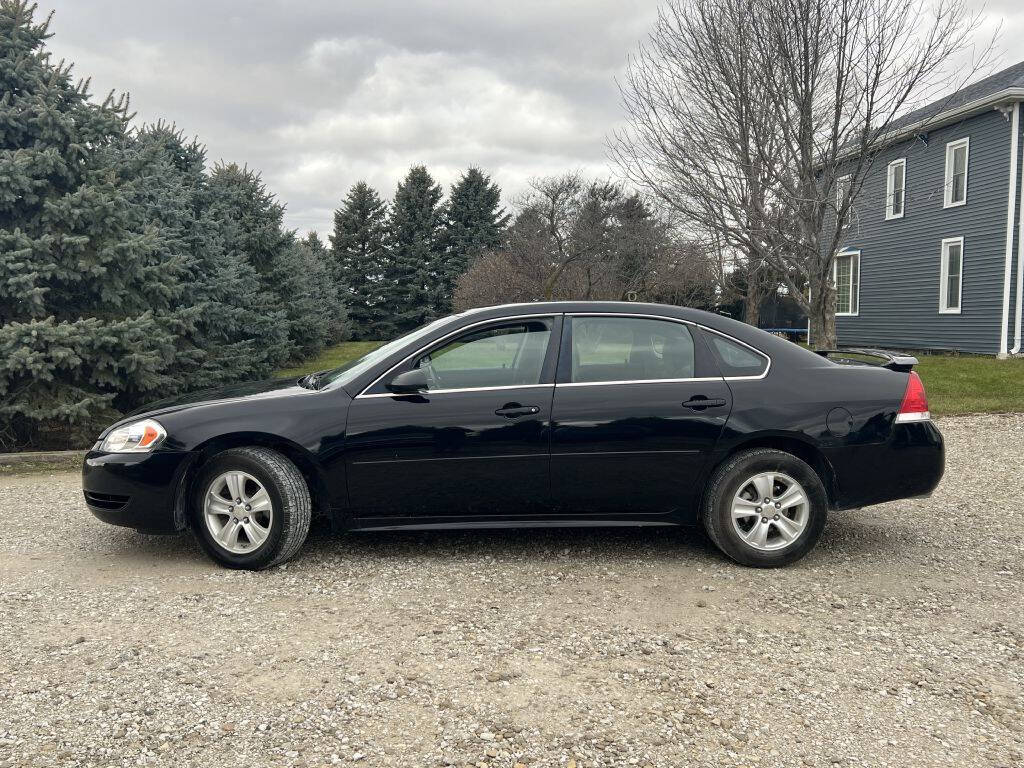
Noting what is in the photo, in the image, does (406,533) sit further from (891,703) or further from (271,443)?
(891,703)

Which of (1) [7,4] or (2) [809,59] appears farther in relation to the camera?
(2) [809,59]

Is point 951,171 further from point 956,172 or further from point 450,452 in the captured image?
point 450,452

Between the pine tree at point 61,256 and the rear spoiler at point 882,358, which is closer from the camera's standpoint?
the rear spoiler at point 882,358

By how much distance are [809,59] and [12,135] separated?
38.3 feet

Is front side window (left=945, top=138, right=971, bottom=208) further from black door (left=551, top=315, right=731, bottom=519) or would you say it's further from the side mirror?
the side mirror

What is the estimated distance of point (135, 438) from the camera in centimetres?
446

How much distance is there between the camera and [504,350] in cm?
Answer: 461

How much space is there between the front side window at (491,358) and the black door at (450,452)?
66mm

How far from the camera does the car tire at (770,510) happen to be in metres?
4.39

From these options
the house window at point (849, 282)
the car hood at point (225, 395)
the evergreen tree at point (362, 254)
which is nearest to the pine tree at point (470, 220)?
the evergreen tree at point (362, 254)

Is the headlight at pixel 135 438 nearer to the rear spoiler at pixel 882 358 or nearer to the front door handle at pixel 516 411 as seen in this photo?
the front door handle at pixel 516 411

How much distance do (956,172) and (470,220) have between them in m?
38.4

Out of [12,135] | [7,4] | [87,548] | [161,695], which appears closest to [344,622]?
[161,695]

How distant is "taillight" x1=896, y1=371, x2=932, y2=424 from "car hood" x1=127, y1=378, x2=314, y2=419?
11.7 ft
